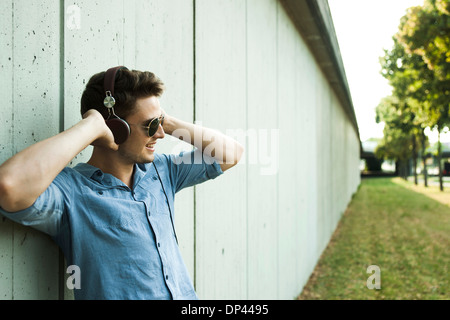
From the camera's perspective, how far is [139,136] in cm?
161

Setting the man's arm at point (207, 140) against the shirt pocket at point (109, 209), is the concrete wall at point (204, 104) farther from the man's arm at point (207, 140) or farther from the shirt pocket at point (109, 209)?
the man's arm at point (207, 140)

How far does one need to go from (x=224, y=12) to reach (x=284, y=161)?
2265 mm

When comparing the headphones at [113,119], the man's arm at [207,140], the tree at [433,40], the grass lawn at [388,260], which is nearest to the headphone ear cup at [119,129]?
the headphones at [113,119]

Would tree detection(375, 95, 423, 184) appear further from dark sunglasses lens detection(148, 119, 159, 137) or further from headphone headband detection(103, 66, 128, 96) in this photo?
headphone headband detection(103, 66, 128, 96)

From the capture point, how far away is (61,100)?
159 cm

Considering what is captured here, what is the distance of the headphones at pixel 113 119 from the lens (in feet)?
4.87

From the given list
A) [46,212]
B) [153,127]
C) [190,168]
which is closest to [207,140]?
[190,168]

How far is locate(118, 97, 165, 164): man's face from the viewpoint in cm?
159

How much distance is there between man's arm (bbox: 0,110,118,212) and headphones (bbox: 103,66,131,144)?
176mm

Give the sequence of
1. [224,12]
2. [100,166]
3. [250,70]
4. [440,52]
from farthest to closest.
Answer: [440,52], [250,70], [224,12], [100,166]

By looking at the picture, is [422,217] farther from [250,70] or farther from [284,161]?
[250,70]

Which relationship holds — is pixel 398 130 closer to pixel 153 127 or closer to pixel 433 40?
pixel 433 40

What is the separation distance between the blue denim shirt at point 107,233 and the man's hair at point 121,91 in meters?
0.23
